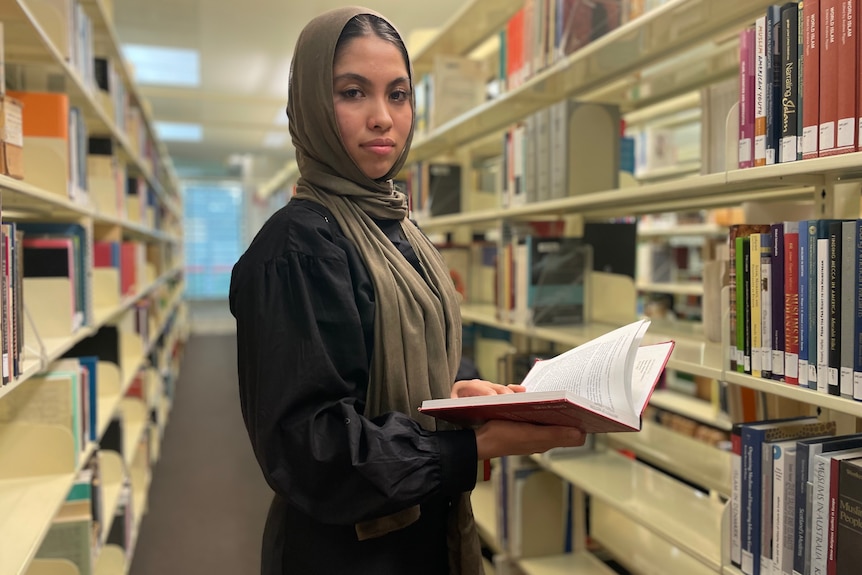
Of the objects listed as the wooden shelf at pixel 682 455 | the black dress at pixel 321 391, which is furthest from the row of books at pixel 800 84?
the wooden shelf at pixel 682 455

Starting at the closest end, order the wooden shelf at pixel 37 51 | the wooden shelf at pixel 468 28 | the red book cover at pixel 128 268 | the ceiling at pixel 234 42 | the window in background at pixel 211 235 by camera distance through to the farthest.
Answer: the wooden shelf at pixel 37 51 → the wooden shelf at pixel 468 28 → the red book cover at pixel 128 268 → the ceiling at pixel 234 42 → the window in background at pixel 211 235

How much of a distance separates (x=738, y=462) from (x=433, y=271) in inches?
29.8

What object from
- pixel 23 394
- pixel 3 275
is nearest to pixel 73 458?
pixel 23 394

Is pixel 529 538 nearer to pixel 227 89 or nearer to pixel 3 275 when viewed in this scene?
pixel 3 275

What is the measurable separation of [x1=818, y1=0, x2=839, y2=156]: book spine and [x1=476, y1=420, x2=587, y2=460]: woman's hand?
70 cm

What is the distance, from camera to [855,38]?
108 cm

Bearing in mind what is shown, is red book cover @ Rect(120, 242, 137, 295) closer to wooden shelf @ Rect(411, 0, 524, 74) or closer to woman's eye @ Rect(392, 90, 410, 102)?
wooden shelf @ Rect(411, 0, 524, 74)

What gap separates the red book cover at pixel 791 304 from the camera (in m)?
1.18

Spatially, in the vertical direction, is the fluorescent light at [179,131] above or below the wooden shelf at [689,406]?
above

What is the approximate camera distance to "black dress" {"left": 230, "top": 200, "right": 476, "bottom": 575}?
2.81 ft

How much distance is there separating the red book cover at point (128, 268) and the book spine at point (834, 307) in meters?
2.76

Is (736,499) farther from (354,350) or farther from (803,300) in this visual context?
(354,350)

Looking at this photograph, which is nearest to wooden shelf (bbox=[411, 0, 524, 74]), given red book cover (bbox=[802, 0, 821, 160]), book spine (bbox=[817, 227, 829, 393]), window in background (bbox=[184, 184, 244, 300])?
red book cover (bbox=[802, 0, 821, 160])

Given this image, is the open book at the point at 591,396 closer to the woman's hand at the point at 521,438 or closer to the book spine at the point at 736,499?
the woman's hand at the point at 521,438
